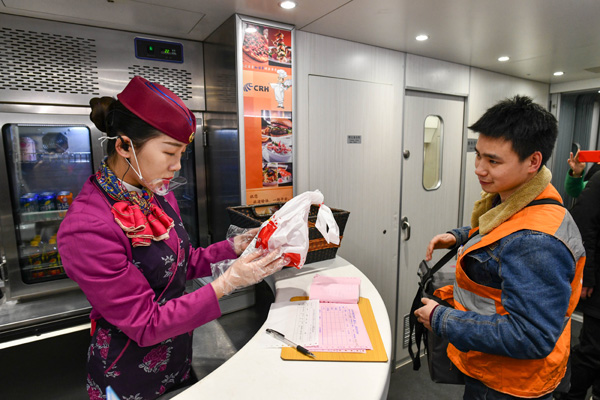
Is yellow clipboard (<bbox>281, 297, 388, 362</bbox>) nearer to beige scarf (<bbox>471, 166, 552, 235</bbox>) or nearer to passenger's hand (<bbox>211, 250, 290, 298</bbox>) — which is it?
passenger's hand (<bbox>211, 250, 290, 298</bbox>)

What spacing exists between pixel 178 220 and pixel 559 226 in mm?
1380

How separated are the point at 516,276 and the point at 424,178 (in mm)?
2329

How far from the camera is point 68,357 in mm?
2021

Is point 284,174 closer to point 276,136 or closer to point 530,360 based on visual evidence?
point 276,136

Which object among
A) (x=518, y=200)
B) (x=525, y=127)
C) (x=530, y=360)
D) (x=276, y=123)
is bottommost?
(x=530, y=360)

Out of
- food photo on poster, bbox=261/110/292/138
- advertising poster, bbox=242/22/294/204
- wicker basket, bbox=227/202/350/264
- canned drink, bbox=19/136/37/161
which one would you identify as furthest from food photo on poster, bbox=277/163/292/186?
canned drink, bbox=19/136/37/161

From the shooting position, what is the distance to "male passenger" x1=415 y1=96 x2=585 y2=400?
1021 mm

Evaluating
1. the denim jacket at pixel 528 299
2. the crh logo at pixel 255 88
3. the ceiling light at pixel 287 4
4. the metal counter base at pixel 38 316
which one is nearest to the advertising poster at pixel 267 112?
the crh logo at pixel 255 88

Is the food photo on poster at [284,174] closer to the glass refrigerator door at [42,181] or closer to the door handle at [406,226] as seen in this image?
the glass refrigerator door at [42,181]

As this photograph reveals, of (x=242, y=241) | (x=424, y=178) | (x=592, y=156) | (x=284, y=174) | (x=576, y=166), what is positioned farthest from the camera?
(x=424, y=178)

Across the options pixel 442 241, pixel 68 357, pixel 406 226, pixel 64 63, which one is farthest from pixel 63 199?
pixel 406 226

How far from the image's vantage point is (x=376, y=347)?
1156 millimetres

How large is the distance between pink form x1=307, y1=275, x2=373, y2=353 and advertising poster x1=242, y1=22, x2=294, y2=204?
81cm

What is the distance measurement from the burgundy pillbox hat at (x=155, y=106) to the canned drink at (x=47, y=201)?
4.32ft
